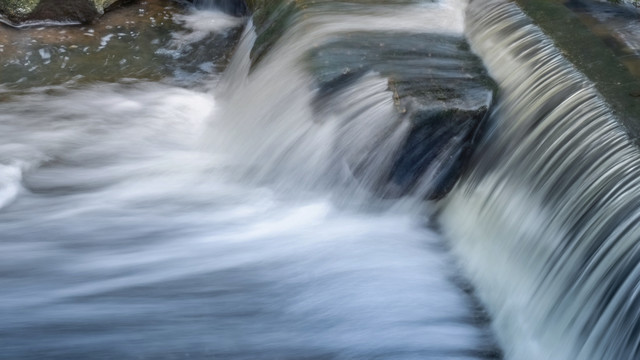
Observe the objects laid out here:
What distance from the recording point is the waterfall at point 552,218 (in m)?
3.00

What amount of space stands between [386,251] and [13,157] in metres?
2.10

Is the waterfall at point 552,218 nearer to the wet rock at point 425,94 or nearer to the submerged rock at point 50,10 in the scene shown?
the wet rock at point 425,94

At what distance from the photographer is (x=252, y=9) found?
600 cm

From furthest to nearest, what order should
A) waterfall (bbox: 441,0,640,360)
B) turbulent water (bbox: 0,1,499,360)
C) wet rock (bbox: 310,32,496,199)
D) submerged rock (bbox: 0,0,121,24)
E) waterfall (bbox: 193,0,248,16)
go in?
waterfall (bbox: 193,0,248,16), submerged rock (bbox: 0,0,121,24), wet rock (bbox: 310,32,496,199), turbulent water (bbox: 0,1,499,360), waterfall (bbox: 441,0,640,360)

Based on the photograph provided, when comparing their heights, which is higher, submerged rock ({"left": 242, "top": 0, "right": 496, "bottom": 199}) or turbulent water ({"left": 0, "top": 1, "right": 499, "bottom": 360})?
submerged rock ({"left": 242, "top": 0, "right": 496, "bottom": 199})

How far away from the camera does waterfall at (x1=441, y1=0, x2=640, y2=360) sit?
3.00m

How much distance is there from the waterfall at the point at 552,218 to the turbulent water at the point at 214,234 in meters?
0.16

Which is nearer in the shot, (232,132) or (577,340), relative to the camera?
(577,340)

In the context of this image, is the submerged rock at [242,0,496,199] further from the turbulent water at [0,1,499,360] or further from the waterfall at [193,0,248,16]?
the waterfall at [193,0,248,16]

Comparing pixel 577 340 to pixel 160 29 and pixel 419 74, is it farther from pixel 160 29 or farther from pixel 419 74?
pixel 160 29

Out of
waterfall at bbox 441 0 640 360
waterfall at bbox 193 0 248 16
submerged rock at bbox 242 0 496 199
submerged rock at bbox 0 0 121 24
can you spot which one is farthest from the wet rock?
submerged rock at bbox 0 0 121 24

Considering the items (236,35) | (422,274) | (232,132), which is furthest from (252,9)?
(422,274)

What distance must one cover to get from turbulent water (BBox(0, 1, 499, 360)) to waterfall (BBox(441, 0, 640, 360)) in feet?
0.52

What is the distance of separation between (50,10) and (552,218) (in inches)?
154
